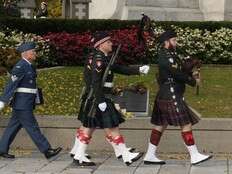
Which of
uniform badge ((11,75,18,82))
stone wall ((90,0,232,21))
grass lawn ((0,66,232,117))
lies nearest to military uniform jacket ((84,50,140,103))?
uniform badge ((11,75,18,82))

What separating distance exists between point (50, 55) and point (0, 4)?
2134 mm

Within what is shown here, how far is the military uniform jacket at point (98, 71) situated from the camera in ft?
29.1

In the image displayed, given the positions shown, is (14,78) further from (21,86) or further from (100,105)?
(100,105)

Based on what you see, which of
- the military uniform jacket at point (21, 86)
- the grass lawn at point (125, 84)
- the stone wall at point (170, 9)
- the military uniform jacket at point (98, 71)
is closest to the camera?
the military uniform jacket at point (98, 71)

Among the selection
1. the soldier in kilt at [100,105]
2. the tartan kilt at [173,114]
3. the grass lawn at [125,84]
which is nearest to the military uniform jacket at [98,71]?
the soldier in kilt at [100,105]

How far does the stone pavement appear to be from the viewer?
8891 mm

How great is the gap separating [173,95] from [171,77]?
242 mm

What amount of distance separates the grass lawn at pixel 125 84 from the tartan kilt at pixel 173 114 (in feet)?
7.37

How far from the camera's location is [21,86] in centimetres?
961

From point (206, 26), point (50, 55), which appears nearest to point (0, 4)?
point (50, 55)

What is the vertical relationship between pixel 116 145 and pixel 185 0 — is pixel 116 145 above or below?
below

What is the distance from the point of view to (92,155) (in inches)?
400

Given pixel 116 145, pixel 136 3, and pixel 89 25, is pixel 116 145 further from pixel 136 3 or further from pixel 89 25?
pixel 136 3

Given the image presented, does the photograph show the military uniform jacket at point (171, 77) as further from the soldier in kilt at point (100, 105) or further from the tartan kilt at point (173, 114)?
the soldier in kilt at point (100, 105)
